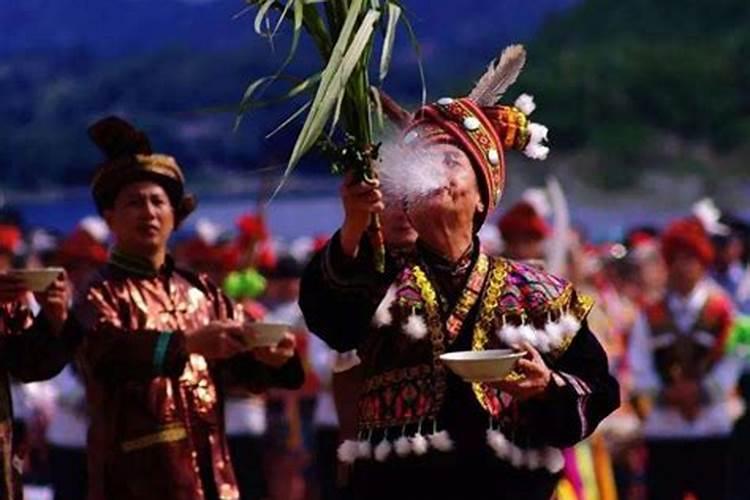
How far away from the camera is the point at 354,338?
6520 millimetres

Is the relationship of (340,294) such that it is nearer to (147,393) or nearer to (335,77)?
(335,77)

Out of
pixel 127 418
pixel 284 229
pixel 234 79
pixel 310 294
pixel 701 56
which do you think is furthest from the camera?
pixel 701 56

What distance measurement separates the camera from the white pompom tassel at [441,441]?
21.3 feet

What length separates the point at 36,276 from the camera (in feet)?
24.4

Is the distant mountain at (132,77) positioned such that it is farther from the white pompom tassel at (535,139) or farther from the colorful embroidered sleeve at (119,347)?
the white pompom tassel at (535,139)

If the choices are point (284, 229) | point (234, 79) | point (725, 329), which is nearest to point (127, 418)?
point (725, 329)

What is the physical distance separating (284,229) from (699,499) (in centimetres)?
651

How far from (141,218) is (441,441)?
2221 millimetres

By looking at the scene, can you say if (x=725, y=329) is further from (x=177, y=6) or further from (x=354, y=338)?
(x=177, y=6)

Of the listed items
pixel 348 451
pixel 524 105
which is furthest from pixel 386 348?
pixel 524 105

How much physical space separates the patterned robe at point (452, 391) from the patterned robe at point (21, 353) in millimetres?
1516

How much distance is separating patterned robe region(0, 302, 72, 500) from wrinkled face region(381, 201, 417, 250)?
1322 millimetres

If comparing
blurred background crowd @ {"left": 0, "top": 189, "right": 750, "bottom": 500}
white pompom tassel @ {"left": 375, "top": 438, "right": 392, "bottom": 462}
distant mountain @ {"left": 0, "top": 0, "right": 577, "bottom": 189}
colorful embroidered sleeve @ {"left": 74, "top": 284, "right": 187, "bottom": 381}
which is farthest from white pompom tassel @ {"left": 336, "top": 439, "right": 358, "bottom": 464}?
distant mountain @ {"left": 0, "top": 0, "right": 577, "bottom": 189}

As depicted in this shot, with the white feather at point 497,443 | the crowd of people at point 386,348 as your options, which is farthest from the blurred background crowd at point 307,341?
the white feather at point 497,443
